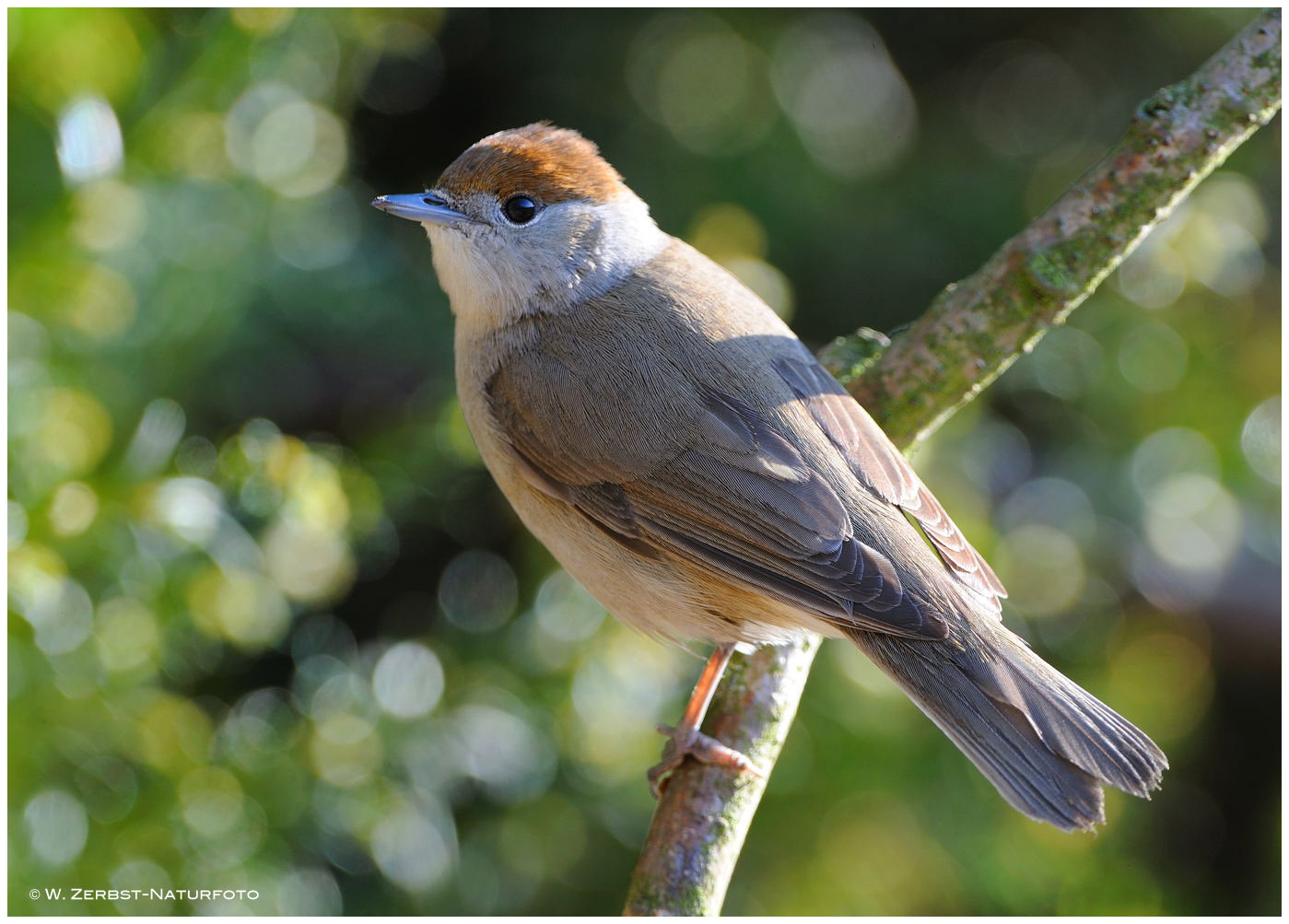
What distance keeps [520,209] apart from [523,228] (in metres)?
0.04

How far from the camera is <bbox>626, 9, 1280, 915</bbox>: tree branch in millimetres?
1934

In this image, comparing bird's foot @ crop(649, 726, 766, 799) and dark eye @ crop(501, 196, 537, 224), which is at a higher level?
dark eye @ crop(501, 196, 537, 224)

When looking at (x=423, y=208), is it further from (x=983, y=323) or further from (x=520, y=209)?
(x=983, y=323)

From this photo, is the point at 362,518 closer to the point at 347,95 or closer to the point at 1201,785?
the point at 347,95

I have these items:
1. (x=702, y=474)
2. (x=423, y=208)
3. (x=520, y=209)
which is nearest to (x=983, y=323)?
(x=702, y=474)

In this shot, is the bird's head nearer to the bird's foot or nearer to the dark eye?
the dark eye

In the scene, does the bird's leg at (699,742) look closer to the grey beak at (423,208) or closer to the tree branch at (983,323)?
the tree branch at (983,323)

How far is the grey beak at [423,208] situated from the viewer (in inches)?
83.3

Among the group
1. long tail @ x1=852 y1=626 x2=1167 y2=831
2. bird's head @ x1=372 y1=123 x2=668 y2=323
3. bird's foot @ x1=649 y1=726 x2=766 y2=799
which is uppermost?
bird's head @ x1=372 y1=123 x2=668 y2=323

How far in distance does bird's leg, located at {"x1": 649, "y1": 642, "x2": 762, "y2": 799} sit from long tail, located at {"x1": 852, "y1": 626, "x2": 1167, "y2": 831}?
35 cm

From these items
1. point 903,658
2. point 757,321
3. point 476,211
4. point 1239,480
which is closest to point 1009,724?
point 903,658

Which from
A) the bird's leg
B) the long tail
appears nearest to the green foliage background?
the bird's leg

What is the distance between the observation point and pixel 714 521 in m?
1.95

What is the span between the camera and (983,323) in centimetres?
217
